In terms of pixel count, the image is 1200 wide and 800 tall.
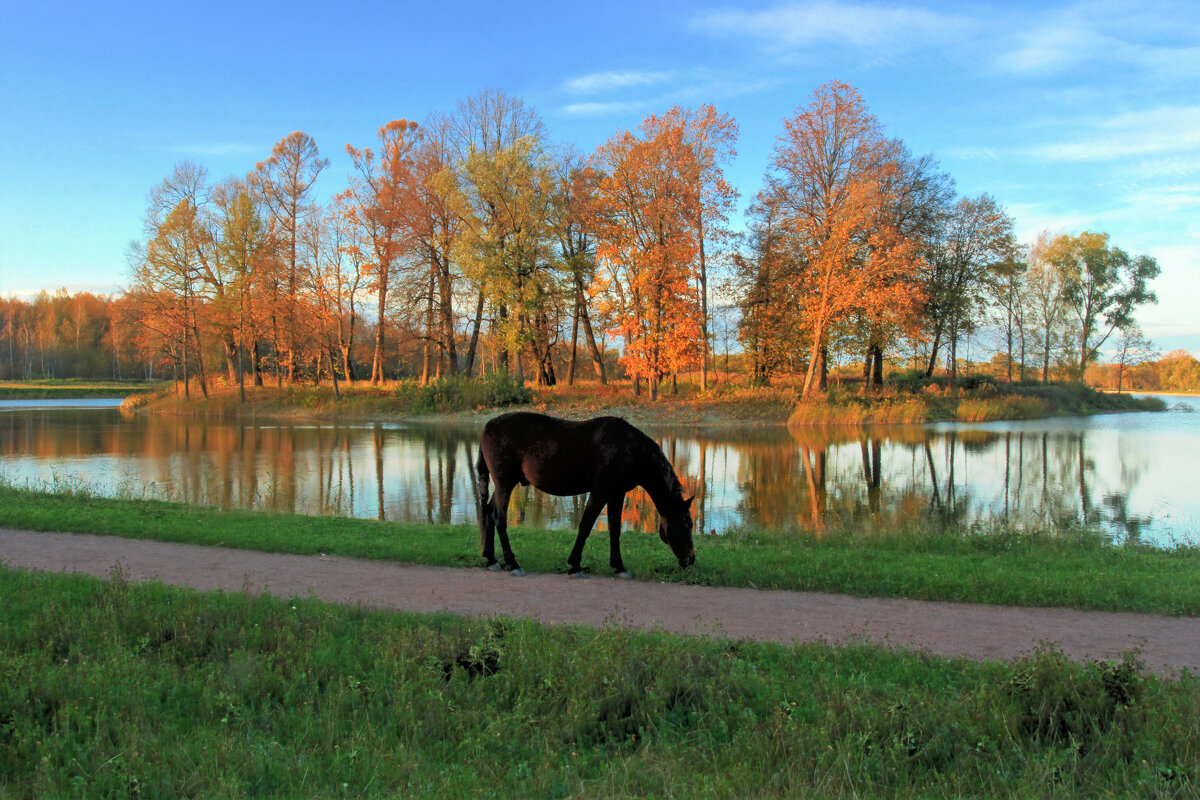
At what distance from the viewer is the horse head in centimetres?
967

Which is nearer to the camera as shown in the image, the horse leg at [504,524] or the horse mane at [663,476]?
the horse leg at [504,524]

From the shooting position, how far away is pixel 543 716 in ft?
15.7

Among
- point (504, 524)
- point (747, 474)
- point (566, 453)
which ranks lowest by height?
point (747, 474)

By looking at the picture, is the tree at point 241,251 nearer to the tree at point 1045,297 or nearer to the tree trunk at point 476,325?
A: the tree trunk at point 476,325

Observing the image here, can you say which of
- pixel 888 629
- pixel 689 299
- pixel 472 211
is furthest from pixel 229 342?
pixel 888 629

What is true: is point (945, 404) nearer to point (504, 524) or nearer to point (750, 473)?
point (750, 473)

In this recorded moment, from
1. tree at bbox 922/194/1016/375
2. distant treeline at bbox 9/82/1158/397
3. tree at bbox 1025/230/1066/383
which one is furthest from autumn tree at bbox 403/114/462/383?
tree at bbox 1025/230/1066/383

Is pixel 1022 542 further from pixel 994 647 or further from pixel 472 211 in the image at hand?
pixel 472 211

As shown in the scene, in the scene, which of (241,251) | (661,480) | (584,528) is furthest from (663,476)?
(241,251)

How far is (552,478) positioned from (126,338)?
67.9 m

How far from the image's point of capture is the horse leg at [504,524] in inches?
378

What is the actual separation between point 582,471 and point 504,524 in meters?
1.32

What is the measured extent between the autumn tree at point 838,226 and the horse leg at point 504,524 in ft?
107

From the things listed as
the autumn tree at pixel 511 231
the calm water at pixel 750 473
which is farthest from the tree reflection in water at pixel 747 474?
the autumn tree at pixel 511 231
